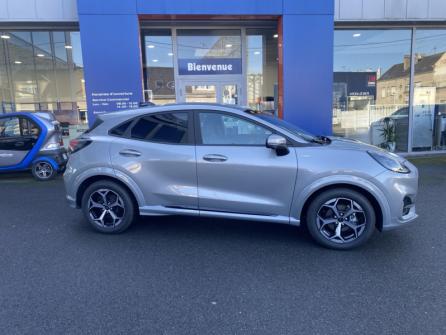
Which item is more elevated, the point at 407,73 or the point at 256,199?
the point at 407,73

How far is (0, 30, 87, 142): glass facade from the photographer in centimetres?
1018

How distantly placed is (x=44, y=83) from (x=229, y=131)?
8533 mm

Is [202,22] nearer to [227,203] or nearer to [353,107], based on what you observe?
[353,107]

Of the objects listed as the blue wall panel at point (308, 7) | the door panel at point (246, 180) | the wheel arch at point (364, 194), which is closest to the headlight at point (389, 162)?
the wheel arch at point (364, 194)

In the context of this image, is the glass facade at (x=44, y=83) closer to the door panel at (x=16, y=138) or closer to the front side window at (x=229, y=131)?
the door panel at (x=16, y=138)

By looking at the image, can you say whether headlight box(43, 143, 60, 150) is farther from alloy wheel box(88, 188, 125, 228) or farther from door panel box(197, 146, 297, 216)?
door panel box(197, 146, 297, 216)

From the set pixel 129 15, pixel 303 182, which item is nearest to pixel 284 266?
pixel 303 182

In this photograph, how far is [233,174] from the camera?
400 cm

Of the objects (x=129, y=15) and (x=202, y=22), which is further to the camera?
(x=202, y=22)

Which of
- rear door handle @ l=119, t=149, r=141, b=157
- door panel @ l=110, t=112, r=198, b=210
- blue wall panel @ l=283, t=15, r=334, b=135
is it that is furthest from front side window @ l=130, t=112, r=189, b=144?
blue wall panel @ l=283, t=15, r=334, b=135

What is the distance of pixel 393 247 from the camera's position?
400 cm

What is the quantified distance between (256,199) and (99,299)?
1897 millimetres

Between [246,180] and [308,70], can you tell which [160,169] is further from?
[308,70]

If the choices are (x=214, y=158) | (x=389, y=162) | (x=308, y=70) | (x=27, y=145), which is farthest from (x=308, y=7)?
(x=27, y=145)
